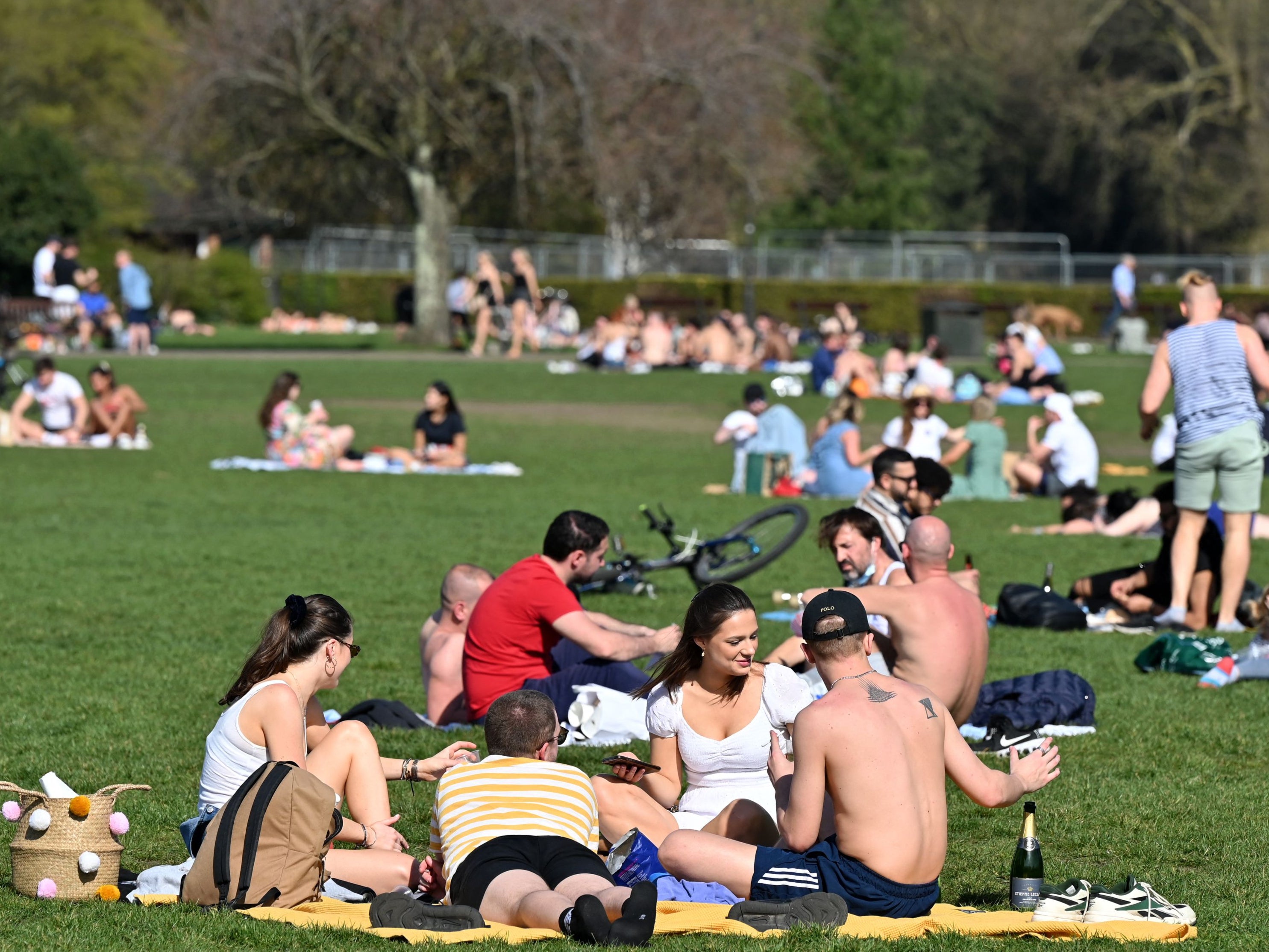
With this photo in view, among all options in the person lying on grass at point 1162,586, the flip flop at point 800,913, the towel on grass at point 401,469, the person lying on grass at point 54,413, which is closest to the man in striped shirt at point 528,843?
the flip flop at point 800,913

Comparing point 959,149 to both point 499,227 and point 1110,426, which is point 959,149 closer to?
point 499,227

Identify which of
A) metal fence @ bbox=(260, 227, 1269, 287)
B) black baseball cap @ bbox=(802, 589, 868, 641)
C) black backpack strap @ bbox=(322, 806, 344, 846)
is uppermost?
metal fence @ bbox=(260, 227, 1269, 287)

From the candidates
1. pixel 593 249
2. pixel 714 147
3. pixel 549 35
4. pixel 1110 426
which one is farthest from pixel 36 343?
pixel 593 249

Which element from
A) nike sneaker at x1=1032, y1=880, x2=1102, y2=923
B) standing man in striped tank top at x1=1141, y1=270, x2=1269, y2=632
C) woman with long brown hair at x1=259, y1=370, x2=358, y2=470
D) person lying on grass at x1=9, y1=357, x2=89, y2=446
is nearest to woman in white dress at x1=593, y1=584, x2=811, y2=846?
nike sneaker at x1=1032, y1=880, x2=1102, y2=923

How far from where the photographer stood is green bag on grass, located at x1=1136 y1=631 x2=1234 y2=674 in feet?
31.7

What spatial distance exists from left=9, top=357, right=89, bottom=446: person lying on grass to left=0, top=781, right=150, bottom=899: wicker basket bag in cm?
1575

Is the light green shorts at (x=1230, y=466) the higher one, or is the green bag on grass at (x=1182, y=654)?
the light green shorts at (x=1230, y=466)

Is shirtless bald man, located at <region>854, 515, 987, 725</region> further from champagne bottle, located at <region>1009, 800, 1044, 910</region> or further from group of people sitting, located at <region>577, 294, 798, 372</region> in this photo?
group of people sitting, located at <region>577, 294, 798, 372</region>

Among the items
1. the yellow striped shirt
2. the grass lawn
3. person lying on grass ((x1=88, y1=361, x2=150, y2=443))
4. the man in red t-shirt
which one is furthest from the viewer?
person lying on grass ((x1=88, y1=361, x2=150, y2=443))

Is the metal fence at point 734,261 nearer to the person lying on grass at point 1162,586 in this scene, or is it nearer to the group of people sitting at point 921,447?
the group of people sitting at point 921,447

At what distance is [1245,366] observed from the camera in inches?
422

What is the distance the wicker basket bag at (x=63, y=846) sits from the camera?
5.64 meters

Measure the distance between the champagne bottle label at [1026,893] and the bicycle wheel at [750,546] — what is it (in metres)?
5.65

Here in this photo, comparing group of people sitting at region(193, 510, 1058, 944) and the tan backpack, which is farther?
the tan backpack
